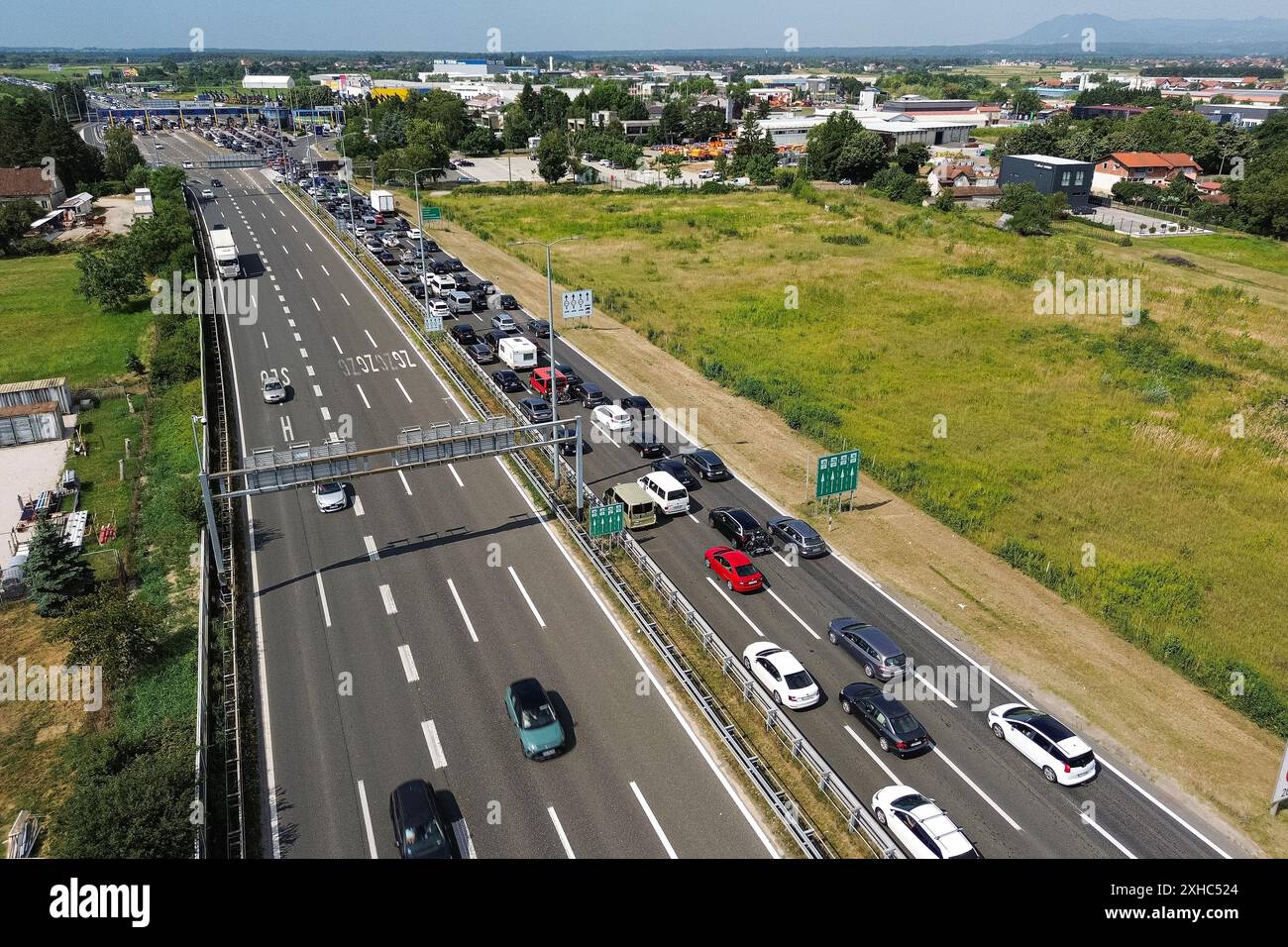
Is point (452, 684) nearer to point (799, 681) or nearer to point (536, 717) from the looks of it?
point (536, 717)

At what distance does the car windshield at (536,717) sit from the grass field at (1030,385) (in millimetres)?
24069

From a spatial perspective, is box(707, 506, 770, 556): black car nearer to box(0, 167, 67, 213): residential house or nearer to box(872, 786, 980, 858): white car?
box(872, 786, 980, 858): white car

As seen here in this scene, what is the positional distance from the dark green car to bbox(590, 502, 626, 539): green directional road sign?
10132 millimetres

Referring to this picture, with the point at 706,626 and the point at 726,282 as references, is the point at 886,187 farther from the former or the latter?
the point at 706,626

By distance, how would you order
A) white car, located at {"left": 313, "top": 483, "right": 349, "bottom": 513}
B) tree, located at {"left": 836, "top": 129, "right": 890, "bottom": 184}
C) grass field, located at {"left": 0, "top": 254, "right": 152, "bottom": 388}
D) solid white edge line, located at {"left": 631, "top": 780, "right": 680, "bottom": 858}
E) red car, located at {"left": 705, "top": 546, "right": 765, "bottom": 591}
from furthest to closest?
1. tree, located at {"left": 836, "top": 129, "right": 890, "bottom": 184}
2. grass field, located at {"left": 0, "top": 254, "right": 152, "bottom": 388}
3. white car, located at {"left": 313, "top": 483, "right": 349, "bottom": 513}
4. red car, located at {"left": 705, "top": 546, "right": 765, "bottom": 591}
5. solid white edge line, located at {"left": 631, "top": 780, "right": 680, "bottom": 858}

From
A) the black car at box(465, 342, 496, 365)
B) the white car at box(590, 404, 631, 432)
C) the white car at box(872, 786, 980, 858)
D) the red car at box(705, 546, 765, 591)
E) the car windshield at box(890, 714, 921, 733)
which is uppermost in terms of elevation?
the black car at box(465, 342, 496, 365)

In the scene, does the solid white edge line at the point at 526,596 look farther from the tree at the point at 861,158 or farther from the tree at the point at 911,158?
the tree at the point at 911,158

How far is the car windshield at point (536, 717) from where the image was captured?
2689 centimetres

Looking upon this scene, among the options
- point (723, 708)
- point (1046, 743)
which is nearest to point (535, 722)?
point (723, 708)

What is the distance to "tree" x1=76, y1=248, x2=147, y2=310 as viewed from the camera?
3071 inches

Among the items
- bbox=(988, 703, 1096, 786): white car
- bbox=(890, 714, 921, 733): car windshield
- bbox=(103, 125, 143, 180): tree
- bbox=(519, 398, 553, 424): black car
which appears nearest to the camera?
bbox=(988, 703, 1096, 786): white car

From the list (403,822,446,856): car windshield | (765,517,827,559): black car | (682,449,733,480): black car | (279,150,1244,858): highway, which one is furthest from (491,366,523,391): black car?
(403,822,446,856): car windshield

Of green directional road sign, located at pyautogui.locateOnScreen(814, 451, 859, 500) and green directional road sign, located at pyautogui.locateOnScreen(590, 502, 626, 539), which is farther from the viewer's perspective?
green directional road sign, located at pyautogui.locateOnScreen(814, 451, 859, 500)

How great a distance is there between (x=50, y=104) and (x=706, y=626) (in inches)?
8626
